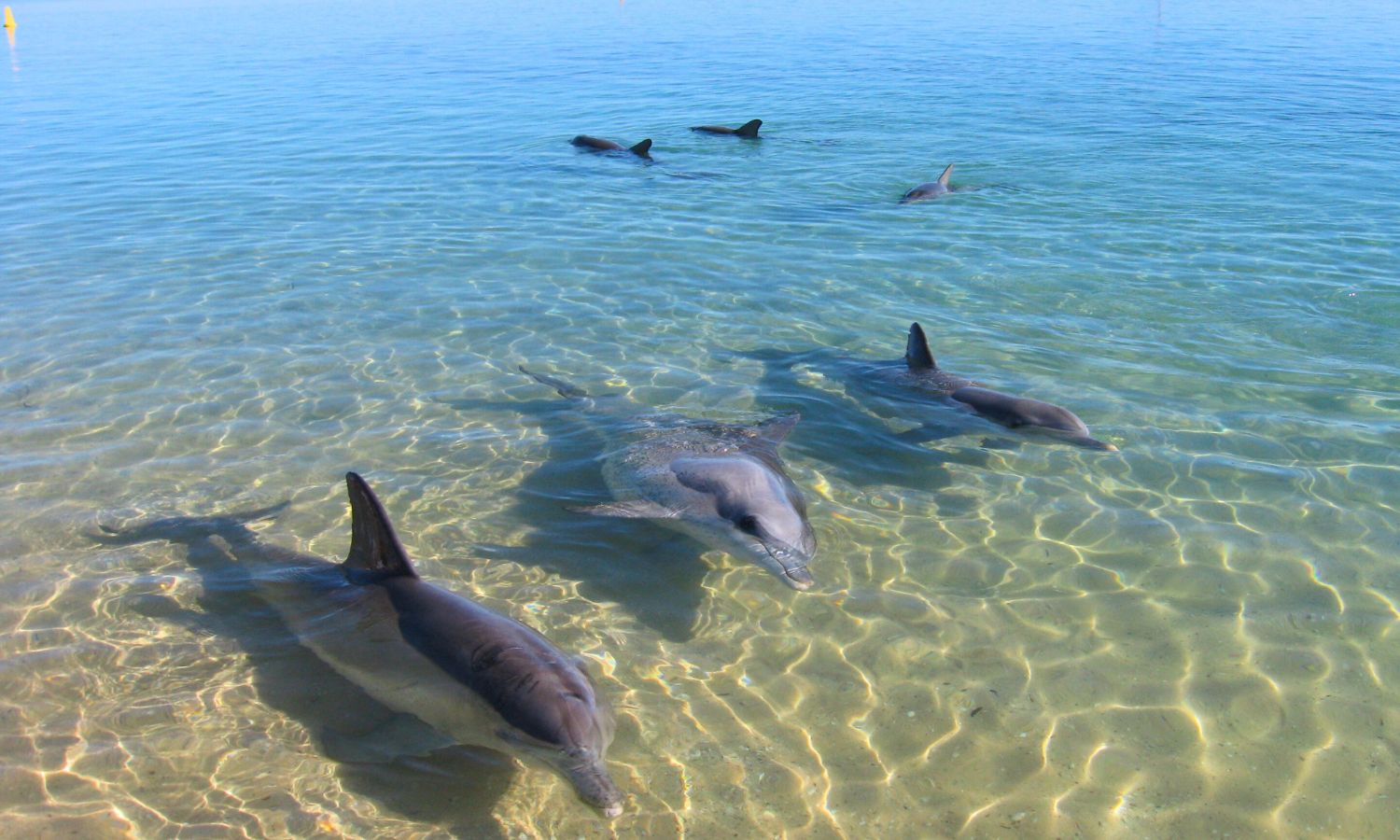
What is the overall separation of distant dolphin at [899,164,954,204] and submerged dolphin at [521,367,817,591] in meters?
8.44

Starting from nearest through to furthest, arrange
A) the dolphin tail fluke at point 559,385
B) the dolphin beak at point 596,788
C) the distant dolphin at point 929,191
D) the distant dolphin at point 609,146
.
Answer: the dolphin beak at point 596,788 → the dolphin tail fluke at point 559,385 → the distant dolphin at point 929,191 → the distant dolphin at point 609,146

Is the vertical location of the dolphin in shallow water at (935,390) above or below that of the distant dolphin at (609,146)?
above

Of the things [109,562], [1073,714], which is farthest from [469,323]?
[1073,714]

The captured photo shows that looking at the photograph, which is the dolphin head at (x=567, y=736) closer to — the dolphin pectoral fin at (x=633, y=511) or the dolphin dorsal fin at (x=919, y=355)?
the dolphin pectoral fin at (x=633, y=511)

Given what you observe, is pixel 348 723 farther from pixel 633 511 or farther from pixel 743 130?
pixel 743 130

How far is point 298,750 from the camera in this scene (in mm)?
4656

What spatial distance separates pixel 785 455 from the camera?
751 centimetres

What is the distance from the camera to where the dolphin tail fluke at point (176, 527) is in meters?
6.41

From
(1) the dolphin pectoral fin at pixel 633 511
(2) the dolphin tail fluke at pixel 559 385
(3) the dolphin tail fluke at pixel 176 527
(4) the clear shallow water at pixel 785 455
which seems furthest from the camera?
(2) the dolphin tail fluke at pixel 559 385

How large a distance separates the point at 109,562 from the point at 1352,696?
6.83 meters

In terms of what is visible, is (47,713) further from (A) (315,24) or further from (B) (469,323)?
(A) (315,24)

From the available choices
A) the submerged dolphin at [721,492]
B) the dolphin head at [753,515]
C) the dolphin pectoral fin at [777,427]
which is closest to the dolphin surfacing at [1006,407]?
the dolphin pectoral fin at [777,427]

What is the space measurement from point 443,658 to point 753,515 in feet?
6.95

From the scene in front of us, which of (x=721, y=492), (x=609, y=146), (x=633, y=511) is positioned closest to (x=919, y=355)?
(x=721, y=492)
